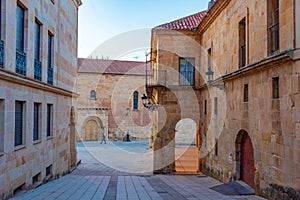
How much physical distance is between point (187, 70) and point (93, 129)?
19936 mm

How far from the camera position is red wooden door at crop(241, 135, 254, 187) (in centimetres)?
941

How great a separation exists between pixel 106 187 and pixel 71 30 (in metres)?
8.79

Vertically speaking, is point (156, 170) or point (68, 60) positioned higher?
point (68, 60)

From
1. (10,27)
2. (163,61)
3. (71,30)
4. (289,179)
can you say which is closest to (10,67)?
(10,27)

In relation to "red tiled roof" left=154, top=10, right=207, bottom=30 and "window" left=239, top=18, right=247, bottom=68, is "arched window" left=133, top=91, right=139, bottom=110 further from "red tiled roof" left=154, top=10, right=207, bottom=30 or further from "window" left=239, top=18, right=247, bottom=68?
"window" left=239, top=18, right=247, bottom=68

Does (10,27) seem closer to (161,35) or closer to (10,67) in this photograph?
(10,67)

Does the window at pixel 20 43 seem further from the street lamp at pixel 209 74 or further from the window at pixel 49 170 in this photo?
the street lamp at pixel 209 74

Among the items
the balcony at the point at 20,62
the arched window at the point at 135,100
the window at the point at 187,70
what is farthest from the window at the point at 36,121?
the arched window at the point at 135,100

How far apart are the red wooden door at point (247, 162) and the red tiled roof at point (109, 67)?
92.7ft

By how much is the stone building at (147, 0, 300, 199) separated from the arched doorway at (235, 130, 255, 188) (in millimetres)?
31

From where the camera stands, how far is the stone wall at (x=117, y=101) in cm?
3628

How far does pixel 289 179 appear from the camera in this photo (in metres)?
6.71

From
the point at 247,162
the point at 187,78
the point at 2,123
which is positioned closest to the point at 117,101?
the point at 187,78

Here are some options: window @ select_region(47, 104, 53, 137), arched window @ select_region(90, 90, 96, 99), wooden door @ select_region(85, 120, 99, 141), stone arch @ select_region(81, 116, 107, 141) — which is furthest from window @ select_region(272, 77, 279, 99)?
arched window @ select_region(90, 90, 96, 99)
